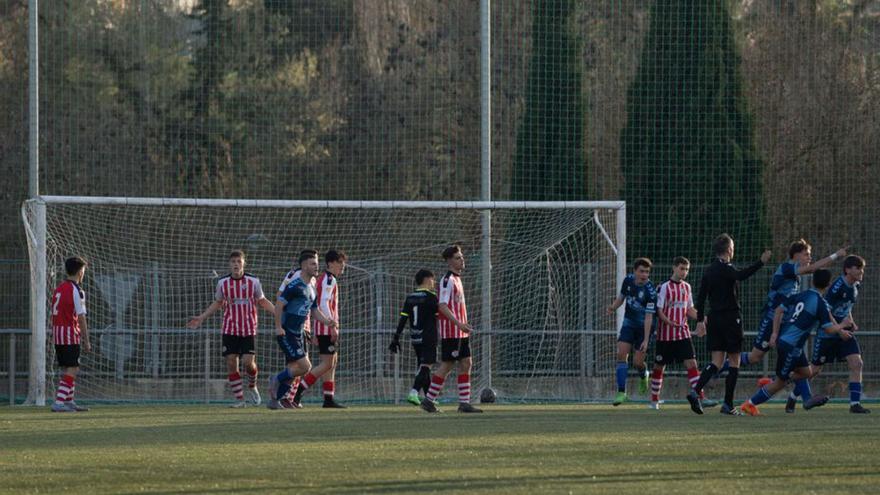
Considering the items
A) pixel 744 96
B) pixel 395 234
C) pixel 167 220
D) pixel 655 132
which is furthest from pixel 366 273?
pixel 744 96

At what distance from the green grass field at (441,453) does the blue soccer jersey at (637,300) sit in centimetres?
232

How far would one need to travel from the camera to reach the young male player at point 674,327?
1702 cm

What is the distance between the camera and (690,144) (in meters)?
26.1

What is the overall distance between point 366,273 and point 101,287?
3759 millimetres

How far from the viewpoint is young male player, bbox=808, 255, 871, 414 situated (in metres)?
15.1

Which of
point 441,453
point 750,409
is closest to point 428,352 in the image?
point 750,409

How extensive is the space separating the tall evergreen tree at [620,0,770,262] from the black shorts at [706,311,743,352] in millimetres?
10165

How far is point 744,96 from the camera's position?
2684cm

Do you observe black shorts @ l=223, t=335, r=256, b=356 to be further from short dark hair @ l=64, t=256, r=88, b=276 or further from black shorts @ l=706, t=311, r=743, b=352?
black shorts @ l=706, t=311, r=743, b=352

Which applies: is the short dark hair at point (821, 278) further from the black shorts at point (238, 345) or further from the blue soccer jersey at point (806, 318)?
the black shorts at point (238, 345)

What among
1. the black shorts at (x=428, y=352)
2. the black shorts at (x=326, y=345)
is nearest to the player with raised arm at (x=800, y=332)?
the black shorts at (x=428, y=352)

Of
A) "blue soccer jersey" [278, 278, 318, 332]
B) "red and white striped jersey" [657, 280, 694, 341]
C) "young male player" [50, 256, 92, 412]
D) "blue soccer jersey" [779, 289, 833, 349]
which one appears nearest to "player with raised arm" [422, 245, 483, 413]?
"blue soccer jersey" [278, 278, 318, 332]

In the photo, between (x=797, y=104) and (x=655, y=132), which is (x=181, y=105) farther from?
(x=797, y=104)

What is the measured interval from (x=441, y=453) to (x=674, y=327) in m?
7.67
